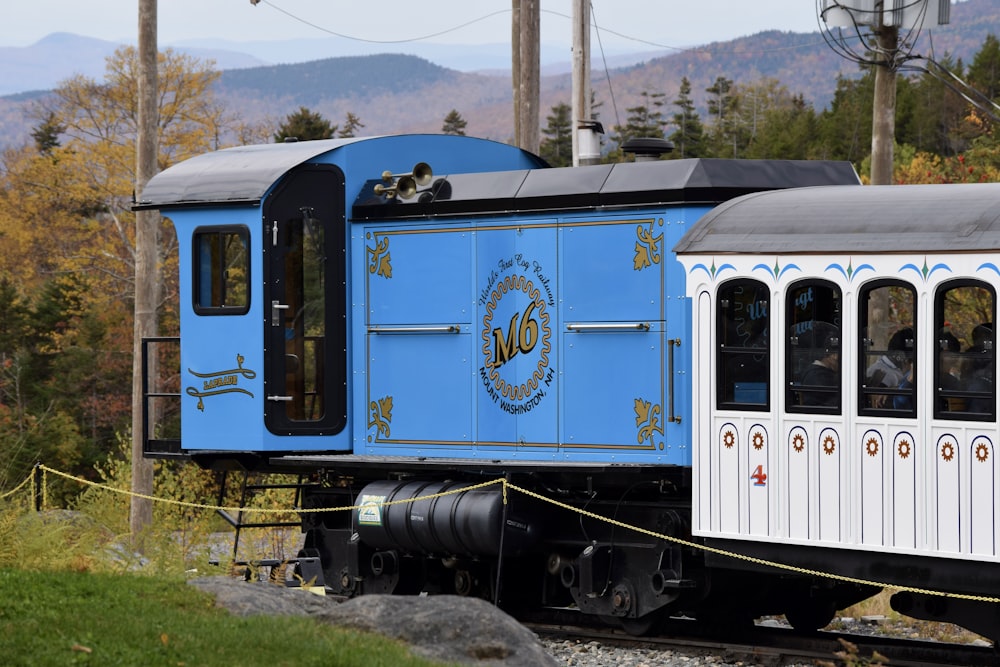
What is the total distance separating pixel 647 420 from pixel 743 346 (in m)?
1.19

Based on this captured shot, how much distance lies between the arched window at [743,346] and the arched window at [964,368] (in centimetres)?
130

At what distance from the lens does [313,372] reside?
13352 mm

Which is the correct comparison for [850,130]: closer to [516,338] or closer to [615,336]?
[516,338]

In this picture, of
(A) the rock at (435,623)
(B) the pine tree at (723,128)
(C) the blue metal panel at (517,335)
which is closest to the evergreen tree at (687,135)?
(B) the pine tree at (723,128)

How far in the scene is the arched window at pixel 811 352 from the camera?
10.2 m

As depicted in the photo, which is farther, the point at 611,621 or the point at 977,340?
the point at 611,621

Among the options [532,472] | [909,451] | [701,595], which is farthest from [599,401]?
[909,451]

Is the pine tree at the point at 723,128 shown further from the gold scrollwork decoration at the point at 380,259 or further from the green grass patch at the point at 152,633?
the green grass patch at the point at 152,633

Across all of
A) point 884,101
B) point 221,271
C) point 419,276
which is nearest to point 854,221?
point 419,276

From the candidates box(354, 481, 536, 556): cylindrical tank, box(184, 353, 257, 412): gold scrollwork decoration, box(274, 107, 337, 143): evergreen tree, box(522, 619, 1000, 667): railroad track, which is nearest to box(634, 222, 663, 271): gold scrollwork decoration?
box(354, 481, 536, 556): cylindrical tank

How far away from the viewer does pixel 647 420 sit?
11516 millimetres

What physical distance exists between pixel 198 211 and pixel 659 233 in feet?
14.8

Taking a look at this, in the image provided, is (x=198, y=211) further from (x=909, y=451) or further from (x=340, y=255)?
(x=909, y=451)

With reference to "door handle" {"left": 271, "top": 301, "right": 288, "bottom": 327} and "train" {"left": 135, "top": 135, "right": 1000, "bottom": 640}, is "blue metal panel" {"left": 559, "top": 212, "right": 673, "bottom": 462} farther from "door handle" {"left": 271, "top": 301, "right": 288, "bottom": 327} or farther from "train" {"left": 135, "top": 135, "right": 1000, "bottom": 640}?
"door handle" {"left": 271, "top": 301, "right": 288, "bottom": 327}
